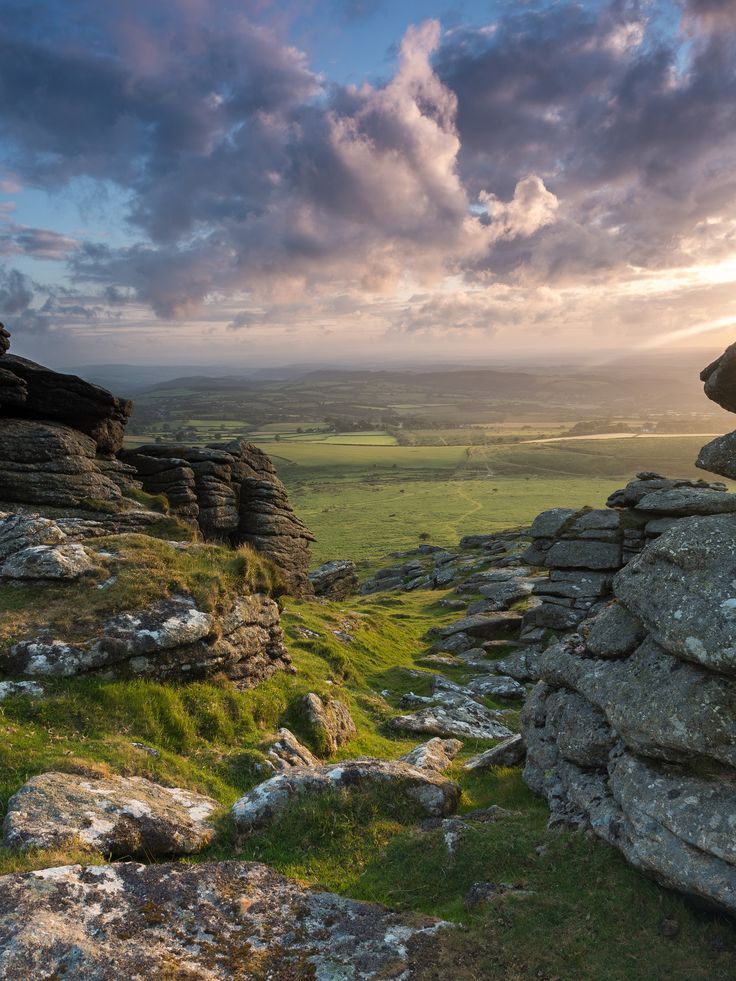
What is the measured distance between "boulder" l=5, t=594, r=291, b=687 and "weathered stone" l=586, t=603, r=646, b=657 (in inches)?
467

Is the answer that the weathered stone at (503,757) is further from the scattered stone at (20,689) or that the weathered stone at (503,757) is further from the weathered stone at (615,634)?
the scattered stone at (20,689)

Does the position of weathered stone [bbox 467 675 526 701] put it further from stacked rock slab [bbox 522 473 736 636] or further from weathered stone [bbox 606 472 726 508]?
weathered stone [bbox 606 472 726 508]

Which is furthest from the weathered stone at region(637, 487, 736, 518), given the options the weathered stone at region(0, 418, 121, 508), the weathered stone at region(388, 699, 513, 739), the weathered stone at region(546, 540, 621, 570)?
the weathered stone at region(0, 418, 121, 508)

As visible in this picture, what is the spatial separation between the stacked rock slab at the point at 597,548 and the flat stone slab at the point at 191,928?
3154 centimetres

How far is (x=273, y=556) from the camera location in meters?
48.7

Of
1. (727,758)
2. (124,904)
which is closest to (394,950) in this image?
(124,904)

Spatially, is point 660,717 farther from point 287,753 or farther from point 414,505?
point 414,505

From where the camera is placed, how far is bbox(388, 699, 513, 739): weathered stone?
2323 cm

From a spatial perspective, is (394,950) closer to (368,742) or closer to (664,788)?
(664,788)

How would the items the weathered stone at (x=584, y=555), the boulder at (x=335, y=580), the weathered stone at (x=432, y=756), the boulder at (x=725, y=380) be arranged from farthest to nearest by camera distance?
the boulder at (x=335, y=580)
the weathered stone at (x=584, y=555)
the weathered stone at (x=432, y=756)
the boulder at (x=725, y=380)

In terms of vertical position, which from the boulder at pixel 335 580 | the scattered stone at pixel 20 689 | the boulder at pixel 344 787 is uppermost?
the scattered stone at pixel 20 689

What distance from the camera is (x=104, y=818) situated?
10.9 meters

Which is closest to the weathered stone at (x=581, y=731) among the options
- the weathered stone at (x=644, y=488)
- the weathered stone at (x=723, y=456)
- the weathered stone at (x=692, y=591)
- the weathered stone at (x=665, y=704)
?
the weathered stone at (x=665, y=704)

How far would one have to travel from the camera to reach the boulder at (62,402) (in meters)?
35.0
